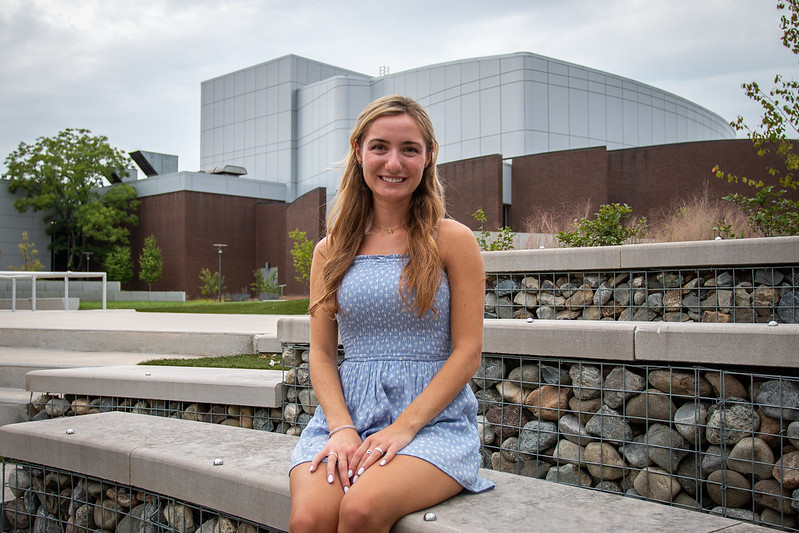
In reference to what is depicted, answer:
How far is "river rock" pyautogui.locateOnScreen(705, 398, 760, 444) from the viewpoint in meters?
2.65

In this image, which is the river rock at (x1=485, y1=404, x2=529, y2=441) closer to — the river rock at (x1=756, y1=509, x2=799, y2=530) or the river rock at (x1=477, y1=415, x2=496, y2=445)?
the river rock at (x1=477, y1=415, x2=496, y2=445)

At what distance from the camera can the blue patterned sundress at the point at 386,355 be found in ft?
7.06

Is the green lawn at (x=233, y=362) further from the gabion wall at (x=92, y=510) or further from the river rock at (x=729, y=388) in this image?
the river rock at (x=729, y=388)

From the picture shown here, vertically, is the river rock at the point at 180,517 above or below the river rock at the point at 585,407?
below

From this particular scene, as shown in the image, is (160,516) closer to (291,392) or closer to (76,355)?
(291,392)

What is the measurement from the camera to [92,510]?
318 cm

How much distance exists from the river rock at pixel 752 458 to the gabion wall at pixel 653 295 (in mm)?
1740

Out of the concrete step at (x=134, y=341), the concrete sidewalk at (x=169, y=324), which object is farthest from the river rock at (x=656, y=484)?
the concrete sidewalk at (x=169, y=324)

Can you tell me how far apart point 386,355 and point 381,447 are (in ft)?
1.31

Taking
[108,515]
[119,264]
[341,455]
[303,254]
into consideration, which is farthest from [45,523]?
[119,264]

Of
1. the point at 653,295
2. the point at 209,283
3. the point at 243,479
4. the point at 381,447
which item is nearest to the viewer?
the point at 381,447

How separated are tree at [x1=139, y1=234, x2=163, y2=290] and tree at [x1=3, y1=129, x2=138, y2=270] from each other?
327 cm

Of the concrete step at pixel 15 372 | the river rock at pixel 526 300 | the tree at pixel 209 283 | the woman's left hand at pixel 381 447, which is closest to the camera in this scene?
the woman's left hand at pixel 381 447

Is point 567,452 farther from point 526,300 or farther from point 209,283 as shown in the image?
point 209,283
